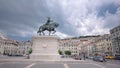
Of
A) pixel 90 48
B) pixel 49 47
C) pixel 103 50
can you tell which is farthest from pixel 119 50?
pixel 49 47

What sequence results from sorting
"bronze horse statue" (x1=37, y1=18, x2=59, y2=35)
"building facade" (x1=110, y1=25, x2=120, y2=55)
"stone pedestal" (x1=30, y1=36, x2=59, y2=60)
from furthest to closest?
"building facade" (x1=110, y1=25, x2=120, y2=55) < "bronze horse statue" (x1=37, y1=18, x2=59, y2=35) < "stone pedestal" (x1=30, y1=36, x2=59, y2=60)

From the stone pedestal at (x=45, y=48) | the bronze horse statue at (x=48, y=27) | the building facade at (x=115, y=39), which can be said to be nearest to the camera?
the stone pedestal at (x=45, y=48)

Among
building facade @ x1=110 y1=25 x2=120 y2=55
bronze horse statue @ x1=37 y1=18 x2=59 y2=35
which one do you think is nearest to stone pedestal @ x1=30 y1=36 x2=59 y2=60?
bronze horse statue @ x1=37 y1=18 x2=59 y2=35

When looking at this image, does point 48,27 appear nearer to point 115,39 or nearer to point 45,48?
point 45,48

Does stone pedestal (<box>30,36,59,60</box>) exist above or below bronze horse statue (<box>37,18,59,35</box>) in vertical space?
below

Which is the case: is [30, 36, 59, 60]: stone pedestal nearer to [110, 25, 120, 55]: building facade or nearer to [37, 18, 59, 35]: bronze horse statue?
[37, 18, 59, 35]: bronze horse statue

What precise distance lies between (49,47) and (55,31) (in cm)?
410

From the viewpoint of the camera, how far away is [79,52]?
16362 cm

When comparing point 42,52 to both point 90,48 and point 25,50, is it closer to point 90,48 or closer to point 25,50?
point 90,48

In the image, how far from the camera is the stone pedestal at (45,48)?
1364 inches

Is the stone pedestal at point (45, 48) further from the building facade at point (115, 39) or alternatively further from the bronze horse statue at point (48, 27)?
the building facade at point (115, 39)

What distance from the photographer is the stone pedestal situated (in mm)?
34656

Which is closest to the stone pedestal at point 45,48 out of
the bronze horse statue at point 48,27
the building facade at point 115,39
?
the bronze horse statue at point 48,27

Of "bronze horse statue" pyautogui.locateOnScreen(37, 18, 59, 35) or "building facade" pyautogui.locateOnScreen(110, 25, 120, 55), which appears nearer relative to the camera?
"bronze horse statue" pyautogui.locateOnScreen(37, 18, 59, 35)
